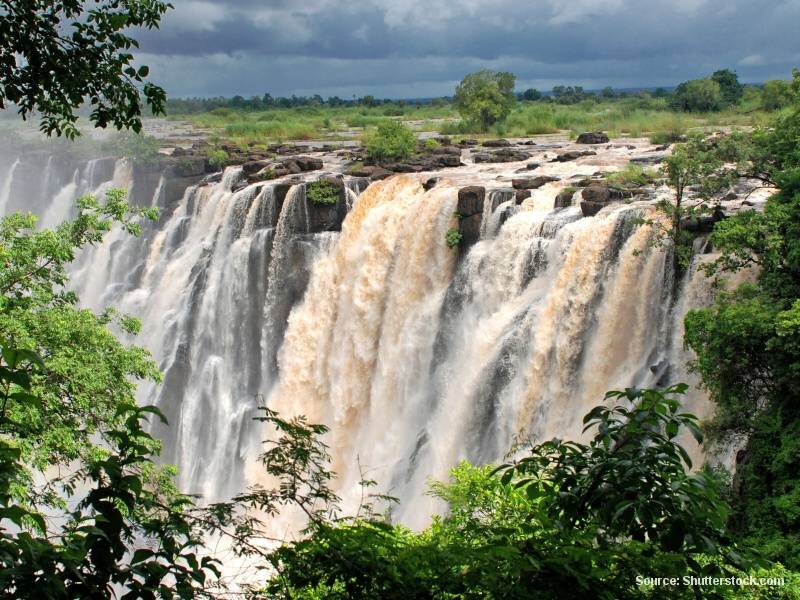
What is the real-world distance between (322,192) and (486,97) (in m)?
18.5

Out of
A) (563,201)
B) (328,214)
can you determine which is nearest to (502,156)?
(328,214)

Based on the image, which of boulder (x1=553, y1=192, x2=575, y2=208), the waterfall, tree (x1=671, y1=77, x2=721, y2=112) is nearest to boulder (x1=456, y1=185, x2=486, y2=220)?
boulder (x1=553, y1=192, x2=575, y2=208)

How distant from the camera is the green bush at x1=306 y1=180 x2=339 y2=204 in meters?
21.0

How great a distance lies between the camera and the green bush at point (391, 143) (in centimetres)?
2558

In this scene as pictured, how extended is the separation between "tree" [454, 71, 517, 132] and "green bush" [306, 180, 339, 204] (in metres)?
17.7

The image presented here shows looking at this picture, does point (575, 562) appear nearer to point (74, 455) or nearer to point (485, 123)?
point (74, 455)

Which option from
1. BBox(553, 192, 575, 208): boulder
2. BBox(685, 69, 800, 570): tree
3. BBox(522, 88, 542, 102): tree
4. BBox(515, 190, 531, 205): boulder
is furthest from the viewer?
BBox(522, 88, 542, 102): tree

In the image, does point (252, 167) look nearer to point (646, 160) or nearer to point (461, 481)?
point (646, 160)

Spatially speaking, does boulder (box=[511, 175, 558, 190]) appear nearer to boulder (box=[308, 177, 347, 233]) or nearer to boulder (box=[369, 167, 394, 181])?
boulder (box=[369, 167, 394, 181])

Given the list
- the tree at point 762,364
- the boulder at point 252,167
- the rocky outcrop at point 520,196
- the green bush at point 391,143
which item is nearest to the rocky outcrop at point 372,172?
the green bush at point 391,143

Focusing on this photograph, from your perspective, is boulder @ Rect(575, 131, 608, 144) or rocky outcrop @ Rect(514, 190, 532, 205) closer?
rocky outcrop @ Rect(514, 190, 532, 205)

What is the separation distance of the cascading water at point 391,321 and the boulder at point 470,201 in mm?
243

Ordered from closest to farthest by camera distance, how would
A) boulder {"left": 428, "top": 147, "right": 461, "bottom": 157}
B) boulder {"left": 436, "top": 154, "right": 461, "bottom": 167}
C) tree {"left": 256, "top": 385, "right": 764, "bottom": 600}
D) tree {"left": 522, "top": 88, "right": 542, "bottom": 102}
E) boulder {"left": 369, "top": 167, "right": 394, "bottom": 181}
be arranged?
tree {"left": 256, "top": 385, "right": 764, "bottom": 600} → boulder {"left": 369, "top": 167, "right": 394, "bottom": 181} → boulder {"left": 436, "top": 154, "right": 461, "bottom": 167} → boulder {"left": 428, "top": 147, "right": 461, "bottom": 157} → tree {"left": 522, "top": 88, "right": 542, "bottom": 102}

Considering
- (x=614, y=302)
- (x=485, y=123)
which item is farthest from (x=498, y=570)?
(x=485, y=123)
